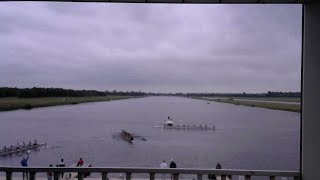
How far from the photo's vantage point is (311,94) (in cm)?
357

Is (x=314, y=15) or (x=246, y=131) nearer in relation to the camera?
(x=314, y=15)

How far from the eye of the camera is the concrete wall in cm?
346

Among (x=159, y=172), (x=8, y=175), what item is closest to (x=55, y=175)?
(x=8, y=175)

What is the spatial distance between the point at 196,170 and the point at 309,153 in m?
1.00

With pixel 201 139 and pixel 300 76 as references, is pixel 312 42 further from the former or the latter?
pixel 201 139

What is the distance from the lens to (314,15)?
3514mm

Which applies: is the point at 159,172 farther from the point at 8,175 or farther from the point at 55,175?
the point at 8,175

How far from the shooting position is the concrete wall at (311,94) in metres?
3.46

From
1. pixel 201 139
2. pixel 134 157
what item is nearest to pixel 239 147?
pixel 201 139

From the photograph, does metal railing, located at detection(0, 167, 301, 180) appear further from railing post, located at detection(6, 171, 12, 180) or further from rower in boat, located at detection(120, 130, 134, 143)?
rower in boat, located at detection(120, 130, 134, 143)

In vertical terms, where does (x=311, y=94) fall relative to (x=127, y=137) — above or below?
above

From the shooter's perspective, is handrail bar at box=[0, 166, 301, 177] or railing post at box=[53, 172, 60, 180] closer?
handrail bar at box=[0, 166, 301, 177]

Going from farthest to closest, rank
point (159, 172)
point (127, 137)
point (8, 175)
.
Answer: point (127, 137), point (8, 175), point (159, 172)

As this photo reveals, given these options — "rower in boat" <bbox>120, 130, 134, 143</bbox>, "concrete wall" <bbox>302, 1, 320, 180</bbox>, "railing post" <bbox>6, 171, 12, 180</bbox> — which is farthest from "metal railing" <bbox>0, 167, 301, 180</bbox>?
"rower in boat" <bbox>120, 130, 134, 143</bbox>
